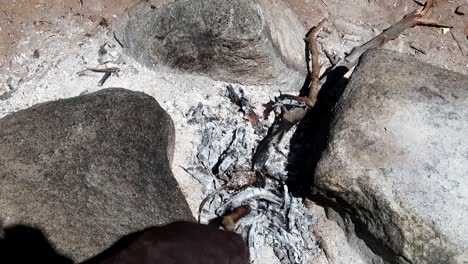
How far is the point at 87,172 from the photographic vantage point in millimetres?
3051

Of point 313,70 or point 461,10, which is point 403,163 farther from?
point 461,10

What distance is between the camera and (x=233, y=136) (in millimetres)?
3723

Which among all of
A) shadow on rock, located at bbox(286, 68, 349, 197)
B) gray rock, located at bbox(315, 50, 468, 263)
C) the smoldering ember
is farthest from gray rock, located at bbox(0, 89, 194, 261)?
gray rock, located at bbox(315, 50, 468, 263)

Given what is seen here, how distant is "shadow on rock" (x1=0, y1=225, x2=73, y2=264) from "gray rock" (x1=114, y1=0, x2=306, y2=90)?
1395 millimetres

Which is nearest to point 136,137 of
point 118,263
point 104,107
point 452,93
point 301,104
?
point 104,107

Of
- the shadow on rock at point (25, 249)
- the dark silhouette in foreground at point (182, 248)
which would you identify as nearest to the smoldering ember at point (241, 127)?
the shadow on rock at point (25, 249)

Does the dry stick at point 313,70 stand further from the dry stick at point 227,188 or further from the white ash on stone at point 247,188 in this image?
the dry stick at point 227,188

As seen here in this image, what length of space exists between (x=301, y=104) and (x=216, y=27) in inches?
27.0

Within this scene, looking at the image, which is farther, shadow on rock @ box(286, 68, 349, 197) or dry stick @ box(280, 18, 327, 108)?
dry stick @ box(280, 18, 327, 108)

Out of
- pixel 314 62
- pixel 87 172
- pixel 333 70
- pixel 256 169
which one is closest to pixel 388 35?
pixel 333 70

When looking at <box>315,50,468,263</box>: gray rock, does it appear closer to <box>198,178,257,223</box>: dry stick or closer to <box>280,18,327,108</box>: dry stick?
<box>280,18,327,108</box>: dry stick

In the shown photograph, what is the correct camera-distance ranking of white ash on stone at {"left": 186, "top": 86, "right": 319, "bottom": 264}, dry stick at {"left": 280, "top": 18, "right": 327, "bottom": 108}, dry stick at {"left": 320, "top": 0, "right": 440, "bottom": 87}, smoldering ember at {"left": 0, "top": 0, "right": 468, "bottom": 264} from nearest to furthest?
smoldering ember at {"left": 0, "top": 0, "right": 468, "bottom": 264}, white ash on stone at {"left": 186, "top": 86, "right": 319, "bottom": 264}, dry stick at {"left": 280, "top": 18, "right": 327, "bottom": 108}, dry stick at {"left": 320, "top": 0, "right": 440, "bottom": 87}

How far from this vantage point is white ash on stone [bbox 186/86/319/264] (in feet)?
11.4

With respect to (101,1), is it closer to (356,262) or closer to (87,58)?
(87,58)
